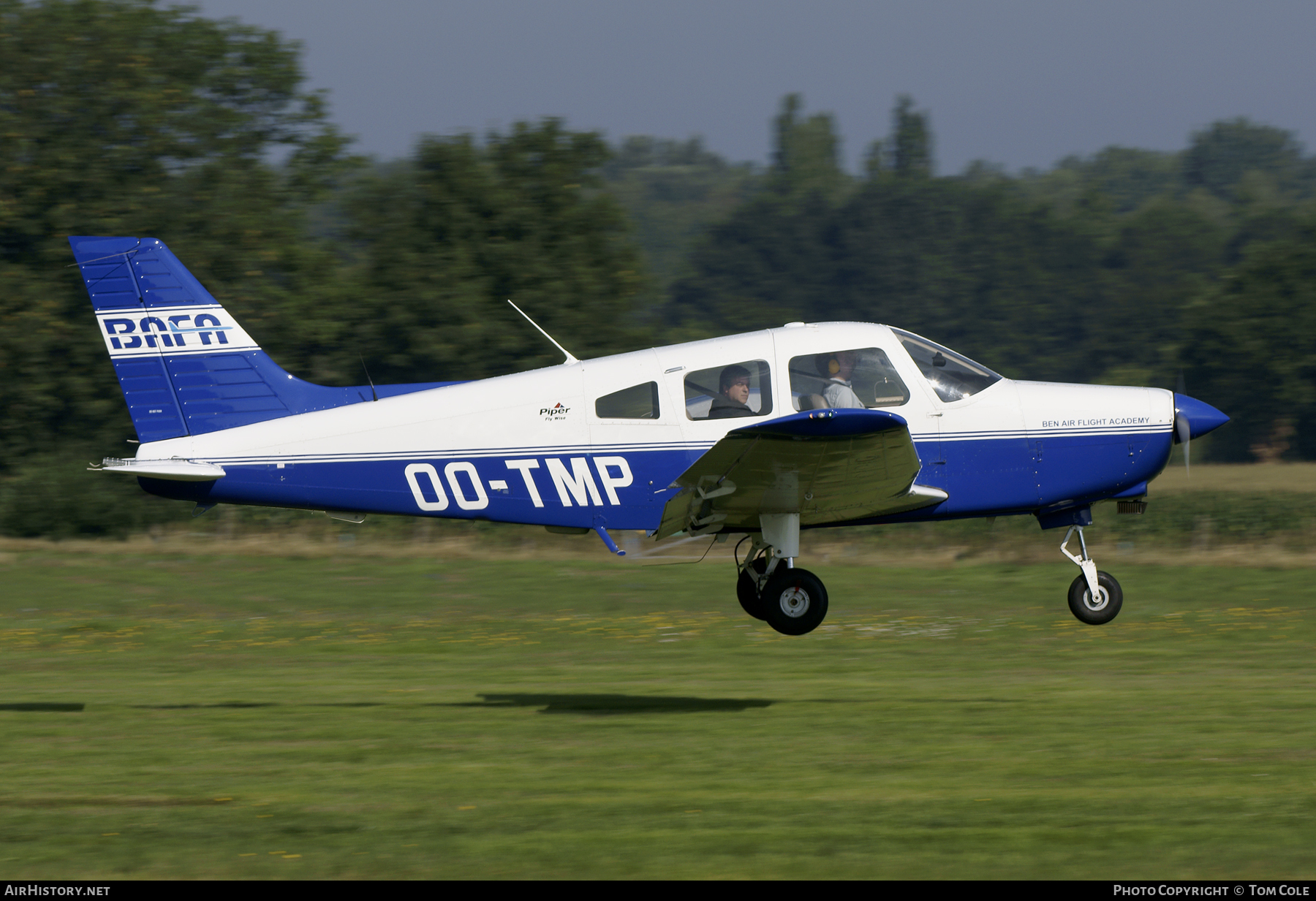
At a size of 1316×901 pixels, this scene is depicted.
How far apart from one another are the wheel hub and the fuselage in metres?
0.83

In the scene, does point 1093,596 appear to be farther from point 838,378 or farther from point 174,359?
point 174,359

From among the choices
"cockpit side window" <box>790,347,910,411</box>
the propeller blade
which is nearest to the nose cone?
the propeller blade

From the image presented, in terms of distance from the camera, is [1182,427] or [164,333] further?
[164,333]

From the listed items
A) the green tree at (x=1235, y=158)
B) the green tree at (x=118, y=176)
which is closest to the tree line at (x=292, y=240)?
the green tree at (x=118, y=176)

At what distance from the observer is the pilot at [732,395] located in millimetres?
9500

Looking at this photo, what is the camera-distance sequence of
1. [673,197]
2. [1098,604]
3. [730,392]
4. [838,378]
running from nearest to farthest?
[838,378] → [730,392] → [1098,604] → [673,197]

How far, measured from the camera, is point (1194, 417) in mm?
10055

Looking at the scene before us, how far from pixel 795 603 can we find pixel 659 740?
1.37 metres

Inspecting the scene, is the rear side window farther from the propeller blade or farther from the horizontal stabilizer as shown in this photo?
the propeller blade

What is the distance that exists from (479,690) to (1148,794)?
6.56 m

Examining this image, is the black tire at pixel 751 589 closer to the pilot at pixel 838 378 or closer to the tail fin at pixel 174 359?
the pilot at pixel 838 378

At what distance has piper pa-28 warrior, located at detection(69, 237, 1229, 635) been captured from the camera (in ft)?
31.4

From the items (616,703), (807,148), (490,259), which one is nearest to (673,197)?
(807,148)

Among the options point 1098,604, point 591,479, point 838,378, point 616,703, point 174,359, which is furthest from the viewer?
point 616,703
